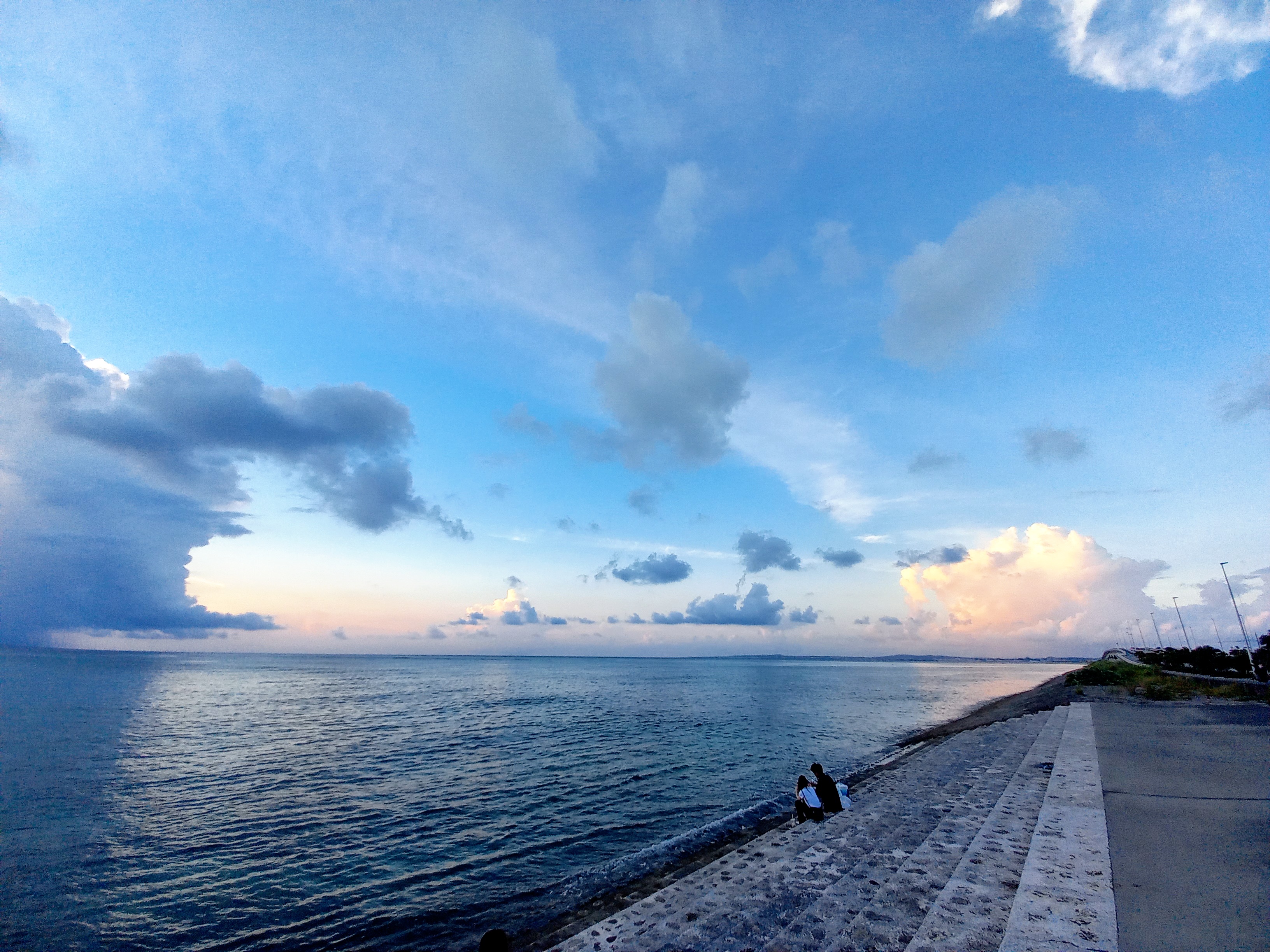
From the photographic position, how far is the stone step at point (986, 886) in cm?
856

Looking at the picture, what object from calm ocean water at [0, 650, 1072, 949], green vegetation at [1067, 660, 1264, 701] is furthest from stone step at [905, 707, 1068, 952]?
green vegetation at [1067, 660, 1264, 701]

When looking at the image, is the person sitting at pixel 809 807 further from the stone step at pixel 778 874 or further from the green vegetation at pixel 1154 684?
the green vegetation at pixel 1154 684

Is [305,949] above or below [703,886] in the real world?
below

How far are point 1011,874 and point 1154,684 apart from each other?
57567mm

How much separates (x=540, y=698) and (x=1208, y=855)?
7834cm

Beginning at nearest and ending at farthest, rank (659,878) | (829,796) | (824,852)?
1. (824,852)
2. (659,878)
3. (829,796)

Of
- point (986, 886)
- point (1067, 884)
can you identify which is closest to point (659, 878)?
point (986, 886)

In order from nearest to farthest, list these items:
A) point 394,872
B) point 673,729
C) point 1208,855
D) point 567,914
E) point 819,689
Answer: point 1208,855, point 567,914, point 394,872, point 673,729, point 819,689

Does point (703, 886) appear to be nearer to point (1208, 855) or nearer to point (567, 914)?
point (567, 914)

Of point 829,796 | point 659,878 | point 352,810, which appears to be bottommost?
point 352,810

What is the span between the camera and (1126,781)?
1697 cm

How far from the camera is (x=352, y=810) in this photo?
2367 centimetres

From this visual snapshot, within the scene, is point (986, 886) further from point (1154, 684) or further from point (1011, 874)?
point (1154, 684)

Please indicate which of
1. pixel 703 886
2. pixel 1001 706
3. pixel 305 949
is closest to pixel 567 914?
pixel 703 886
